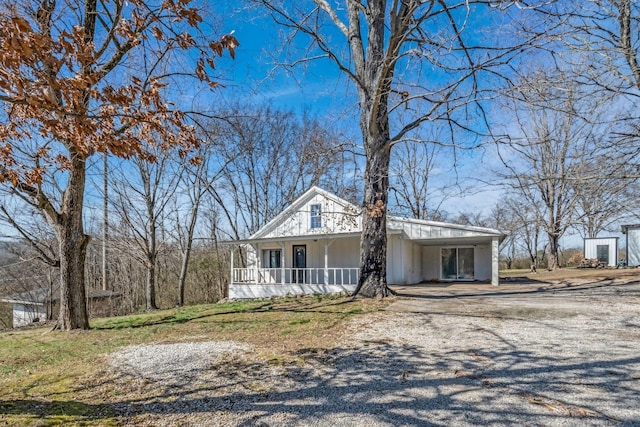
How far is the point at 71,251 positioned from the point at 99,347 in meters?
2.64

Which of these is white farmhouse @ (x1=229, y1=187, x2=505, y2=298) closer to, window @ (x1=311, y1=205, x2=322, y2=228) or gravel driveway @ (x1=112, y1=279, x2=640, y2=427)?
window @ (x1=311, y1=205, x2=322, y2=228)

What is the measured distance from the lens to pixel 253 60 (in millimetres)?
8922

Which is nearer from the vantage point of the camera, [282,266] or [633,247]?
[282,266]

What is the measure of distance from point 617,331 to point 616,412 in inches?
138

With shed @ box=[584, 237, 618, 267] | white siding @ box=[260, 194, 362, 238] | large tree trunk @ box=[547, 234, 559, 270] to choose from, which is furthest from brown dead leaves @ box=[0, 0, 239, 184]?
shed @ box=[584, 237, 618, 267]

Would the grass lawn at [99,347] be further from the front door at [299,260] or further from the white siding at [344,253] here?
the front door at [299,260]

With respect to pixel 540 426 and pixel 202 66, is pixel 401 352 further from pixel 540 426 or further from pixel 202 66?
pixel 202 66

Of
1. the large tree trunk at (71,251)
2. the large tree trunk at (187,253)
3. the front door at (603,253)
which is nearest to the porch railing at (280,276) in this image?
the large tree trunk at (187,253)

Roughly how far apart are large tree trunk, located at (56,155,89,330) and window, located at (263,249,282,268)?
11.4 metres

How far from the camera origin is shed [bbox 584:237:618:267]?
2234cm

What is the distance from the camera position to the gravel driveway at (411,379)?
3.21 m

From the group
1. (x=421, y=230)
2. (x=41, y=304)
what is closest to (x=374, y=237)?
(x=421, y=230)

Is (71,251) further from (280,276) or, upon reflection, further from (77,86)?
(280,276)

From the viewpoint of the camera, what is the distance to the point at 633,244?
21.6 meters
